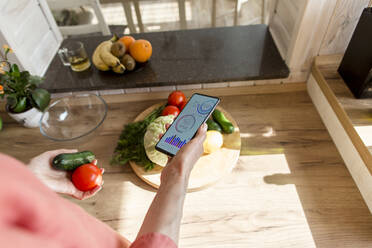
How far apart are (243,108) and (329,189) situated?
16.2 inches

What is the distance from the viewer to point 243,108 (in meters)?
1.00

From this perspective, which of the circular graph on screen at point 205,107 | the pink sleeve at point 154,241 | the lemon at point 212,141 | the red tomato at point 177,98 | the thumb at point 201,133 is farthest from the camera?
the red tomato at point 177,98

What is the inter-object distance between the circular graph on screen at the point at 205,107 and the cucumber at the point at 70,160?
1.24 ft

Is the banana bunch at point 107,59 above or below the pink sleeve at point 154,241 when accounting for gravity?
below

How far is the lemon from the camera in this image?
800 mm

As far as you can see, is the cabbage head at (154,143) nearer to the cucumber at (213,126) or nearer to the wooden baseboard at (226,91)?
the cucumber at (213,126)

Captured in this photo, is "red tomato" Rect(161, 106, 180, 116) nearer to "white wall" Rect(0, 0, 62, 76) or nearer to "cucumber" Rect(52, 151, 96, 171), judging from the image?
"cucumber" Rect(52, 151, 96, 171)

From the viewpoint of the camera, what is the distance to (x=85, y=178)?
72cm

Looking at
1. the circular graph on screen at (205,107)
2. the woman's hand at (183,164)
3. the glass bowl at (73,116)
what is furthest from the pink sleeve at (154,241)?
the glass bowl at (73,116)

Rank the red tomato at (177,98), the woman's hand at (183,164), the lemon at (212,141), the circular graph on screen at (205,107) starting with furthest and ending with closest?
the red tomato at (177,98) → the lemon at (212,141) → the circular graph on screen at (205,107) → the woman's hand at (183,164)

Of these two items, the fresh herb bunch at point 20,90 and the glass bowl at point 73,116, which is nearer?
the fresh herb bunch at point 20,90

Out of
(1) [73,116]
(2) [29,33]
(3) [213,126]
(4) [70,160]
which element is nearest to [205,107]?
(3) [213,126]

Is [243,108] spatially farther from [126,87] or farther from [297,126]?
[126,87]

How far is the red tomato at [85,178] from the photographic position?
2.37 feet
